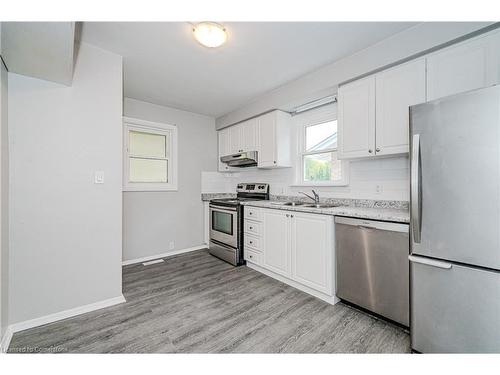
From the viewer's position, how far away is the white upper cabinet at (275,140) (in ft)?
10.6

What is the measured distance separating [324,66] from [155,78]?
201cm

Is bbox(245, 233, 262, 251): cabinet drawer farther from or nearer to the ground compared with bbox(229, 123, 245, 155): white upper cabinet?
nearer to the ground

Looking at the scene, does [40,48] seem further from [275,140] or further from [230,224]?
[230,224]

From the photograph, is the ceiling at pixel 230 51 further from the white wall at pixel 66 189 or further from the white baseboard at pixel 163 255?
the white baseboard at pixel 163 255

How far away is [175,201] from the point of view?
385cm

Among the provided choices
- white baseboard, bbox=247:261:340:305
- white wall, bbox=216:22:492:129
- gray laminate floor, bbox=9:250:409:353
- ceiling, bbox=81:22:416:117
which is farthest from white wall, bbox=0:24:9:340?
white wall, bbox=216:22:492:129

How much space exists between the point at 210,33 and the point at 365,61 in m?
1.47

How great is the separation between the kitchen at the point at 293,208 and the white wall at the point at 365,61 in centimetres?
1

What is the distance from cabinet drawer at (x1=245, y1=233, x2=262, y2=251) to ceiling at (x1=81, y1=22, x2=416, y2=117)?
6.77 ft

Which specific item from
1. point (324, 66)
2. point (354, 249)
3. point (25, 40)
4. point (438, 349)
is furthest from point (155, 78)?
point (438, 349)

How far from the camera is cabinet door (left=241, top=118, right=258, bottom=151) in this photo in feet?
11.6

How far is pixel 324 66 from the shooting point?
2.46 meters

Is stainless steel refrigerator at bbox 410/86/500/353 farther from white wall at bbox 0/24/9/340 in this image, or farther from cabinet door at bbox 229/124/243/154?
white wall at bbox 0/24/9/340

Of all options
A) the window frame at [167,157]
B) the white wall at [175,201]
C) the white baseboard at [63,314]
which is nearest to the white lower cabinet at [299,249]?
the white wall at [175,201]
